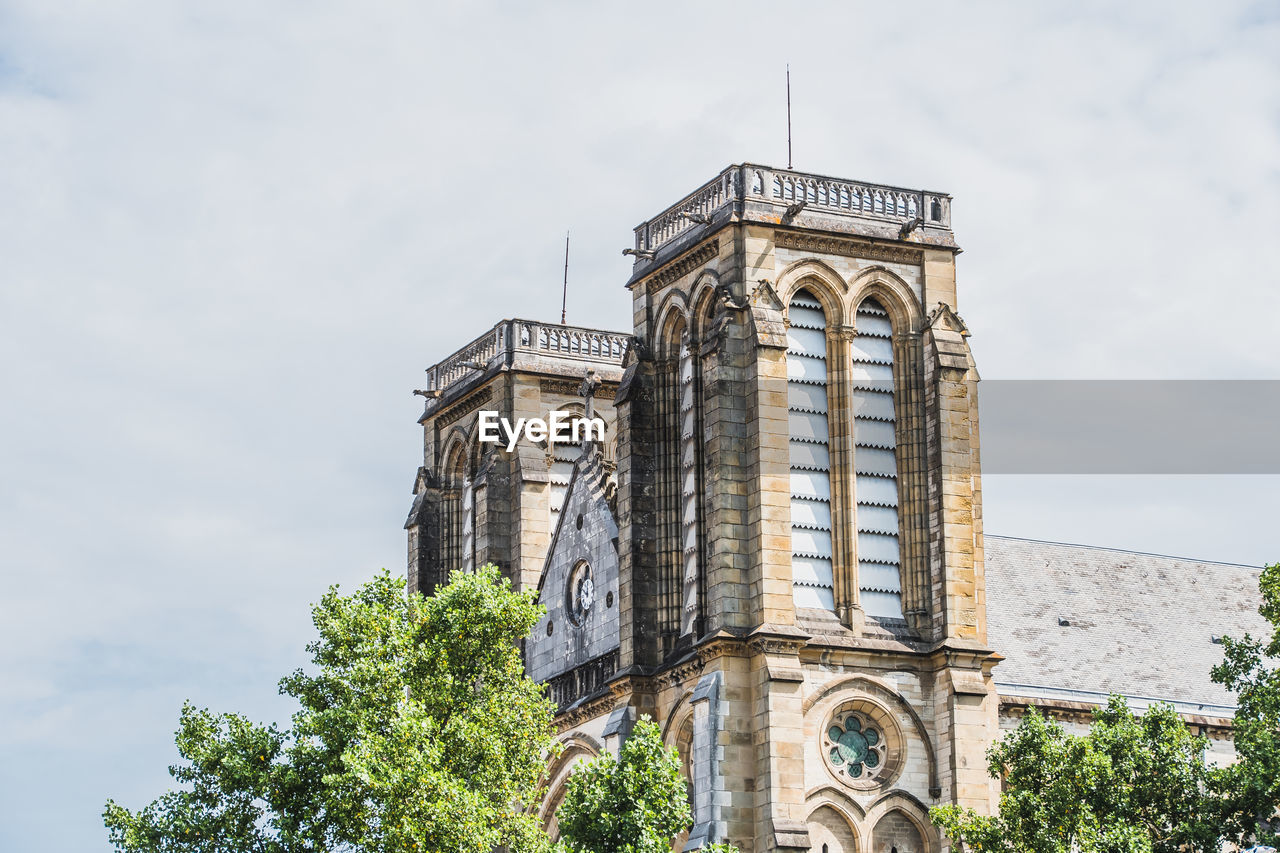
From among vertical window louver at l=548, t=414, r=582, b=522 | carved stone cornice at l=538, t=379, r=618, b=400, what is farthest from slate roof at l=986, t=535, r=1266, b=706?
vertical window louver at l=548, t=414, r=582, b=522

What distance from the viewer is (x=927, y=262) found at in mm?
61156

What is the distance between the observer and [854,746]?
57.5m

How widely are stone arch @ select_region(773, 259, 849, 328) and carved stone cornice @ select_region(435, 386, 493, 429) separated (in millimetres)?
17542

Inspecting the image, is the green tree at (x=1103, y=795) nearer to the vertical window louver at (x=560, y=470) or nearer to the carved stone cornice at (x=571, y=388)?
the vertical window louver at (x=560, y=470)

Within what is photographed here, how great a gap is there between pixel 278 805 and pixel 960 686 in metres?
17.1

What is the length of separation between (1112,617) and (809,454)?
1676cm

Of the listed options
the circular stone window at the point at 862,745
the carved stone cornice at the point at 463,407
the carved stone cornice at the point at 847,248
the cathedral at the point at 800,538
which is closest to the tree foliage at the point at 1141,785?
→ the circular stone window at the point at 862,745

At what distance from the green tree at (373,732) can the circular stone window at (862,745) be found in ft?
24.9

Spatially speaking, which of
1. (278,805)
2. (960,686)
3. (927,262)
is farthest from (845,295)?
(278,805)

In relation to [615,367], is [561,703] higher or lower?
lower

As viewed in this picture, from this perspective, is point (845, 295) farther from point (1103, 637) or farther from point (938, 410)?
point (1103, 637)

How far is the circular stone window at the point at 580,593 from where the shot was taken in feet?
219

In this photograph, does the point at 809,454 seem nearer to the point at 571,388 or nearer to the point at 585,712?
the point at 585,712

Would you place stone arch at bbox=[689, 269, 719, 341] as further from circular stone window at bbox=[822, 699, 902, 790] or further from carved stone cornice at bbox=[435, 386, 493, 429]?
carved stone cornice at bbox=[435, 386, 493, 429]
